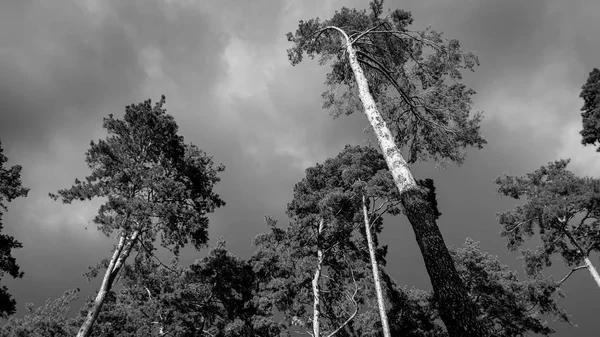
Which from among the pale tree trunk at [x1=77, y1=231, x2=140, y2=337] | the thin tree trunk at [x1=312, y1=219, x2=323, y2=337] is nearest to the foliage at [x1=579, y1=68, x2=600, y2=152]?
the thin tree trunk at [x1=312, y1=219, x2=323, y2=337]

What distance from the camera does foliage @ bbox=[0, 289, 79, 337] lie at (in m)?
23.2

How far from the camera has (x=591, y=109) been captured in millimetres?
18422

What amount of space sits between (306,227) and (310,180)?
3.47 m

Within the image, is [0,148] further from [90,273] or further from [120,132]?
[90,273]

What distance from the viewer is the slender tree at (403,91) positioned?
561 cm

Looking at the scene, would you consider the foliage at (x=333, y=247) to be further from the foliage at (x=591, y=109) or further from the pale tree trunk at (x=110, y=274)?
the foliage at (x=591, y=109)

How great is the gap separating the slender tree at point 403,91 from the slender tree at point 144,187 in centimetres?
751

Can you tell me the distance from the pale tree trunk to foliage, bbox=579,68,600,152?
26.1 m

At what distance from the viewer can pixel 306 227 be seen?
20.2 m

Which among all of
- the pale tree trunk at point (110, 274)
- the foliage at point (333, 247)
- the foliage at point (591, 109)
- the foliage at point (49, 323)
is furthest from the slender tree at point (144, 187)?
the foliage at point (591, 109)

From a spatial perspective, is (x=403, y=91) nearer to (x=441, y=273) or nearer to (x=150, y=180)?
(x=441, y=273)

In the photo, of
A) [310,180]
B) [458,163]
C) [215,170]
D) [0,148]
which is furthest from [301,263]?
[0,148]

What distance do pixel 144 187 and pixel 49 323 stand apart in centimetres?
2075

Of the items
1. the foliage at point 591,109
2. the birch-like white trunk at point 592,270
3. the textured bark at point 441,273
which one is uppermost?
the foliage at point 591,109
